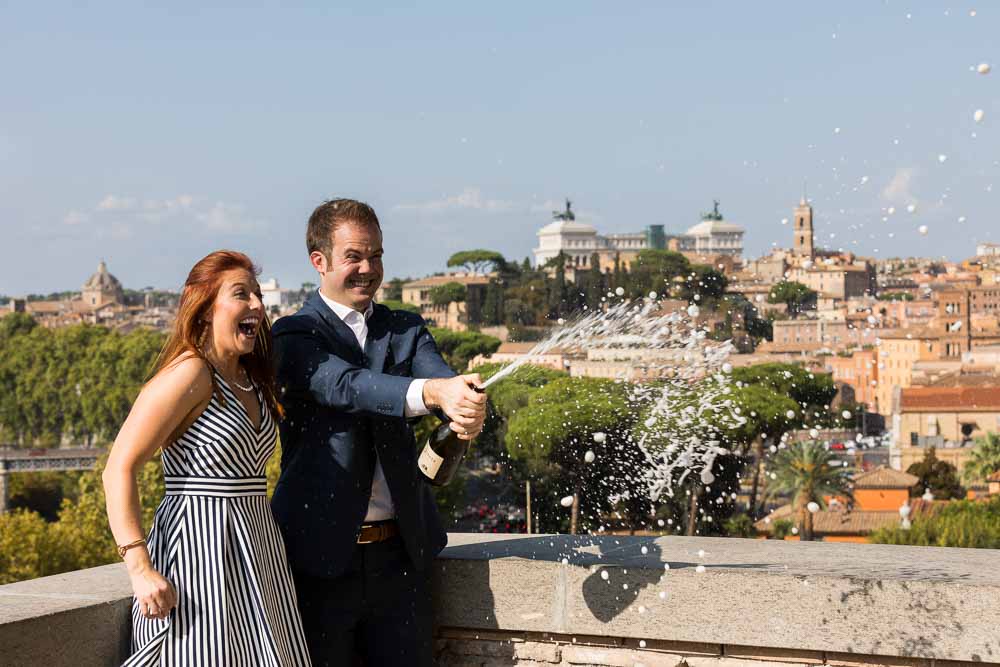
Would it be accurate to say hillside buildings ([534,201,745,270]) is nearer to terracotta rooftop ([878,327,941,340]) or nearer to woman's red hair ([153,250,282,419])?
terracotta rooftop ([878,327,941,340])

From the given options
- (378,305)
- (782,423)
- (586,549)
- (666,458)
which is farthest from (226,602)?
(782,423)

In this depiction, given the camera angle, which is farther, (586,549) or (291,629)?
(586,549)

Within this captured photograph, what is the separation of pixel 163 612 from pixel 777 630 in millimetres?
1111

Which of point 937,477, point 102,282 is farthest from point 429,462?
point 102,282

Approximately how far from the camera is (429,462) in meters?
2.40

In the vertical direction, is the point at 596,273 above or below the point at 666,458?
above

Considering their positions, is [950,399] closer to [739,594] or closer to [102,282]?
[739,594]

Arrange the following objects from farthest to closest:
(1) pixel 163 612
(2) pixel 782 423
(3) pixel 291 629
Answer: (2) pixel 782 423 → (3) pixel 291 629 → (1) pixel 163 612

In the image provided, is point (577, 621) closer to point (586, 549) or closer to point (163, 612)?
point (586, 549)

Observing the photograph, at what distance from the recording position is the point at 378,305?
8.47ft

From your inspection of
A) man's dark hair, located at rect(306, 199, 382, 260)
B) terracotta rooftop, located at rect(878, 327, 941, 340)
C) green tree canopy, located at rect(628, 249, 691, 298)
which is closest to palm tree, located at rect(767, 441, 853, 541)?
green tree canopy, located at rect(628, 249, 691, 298)

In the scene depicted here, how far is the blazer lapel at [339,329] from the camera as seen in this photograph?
2.47 metres

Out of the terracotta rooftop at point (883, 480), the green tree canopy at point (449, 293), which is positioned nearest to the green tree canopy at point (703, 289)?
the terracotta rooftop at point (883, 480)

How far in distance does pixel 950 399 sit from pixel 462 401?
5279 cm
